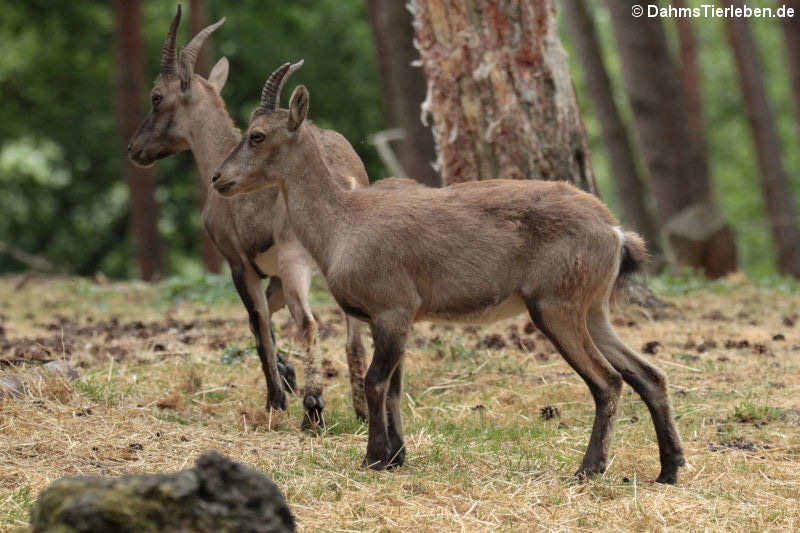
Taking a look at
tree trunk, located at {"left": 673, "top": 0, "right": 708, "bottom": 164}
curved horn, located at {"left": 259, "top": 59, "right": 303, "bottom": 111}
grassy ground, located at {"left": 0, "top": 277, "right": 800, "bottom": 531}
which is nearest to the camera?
grassy ground, located at {"left": 0, "top": 277, "right": 800, "bottom": 531}

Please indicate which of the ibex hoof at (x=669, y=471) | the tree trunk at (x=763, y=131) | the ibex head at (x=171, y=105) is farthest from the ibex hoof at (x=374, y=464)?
the tree trunk at (x=763, y=131)

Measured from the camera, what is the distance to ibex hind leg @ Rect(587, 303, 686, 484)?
221 inches

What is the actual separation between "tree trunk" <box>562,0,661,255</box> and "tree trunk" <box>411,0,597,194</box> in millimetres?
9952

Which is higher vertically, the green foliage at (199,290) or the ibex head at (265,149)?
the ibex head at (265,149)

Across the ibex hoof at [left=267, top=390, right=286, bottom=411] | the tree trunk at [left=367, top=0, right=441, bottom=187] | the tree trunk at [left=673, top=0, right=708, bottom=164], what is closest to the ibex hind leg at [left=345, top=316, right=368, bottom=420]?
the ibex hoof at [left=267, top=390, right=286, bottom=411]

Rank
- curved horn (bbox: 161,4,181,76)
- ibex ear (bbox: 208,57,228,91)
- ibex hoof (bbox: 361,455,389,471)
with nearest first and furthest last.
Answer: ibex hoof (bbox: 361,455,389,471), curved horn (bbox: 161,4,181,76), ibex ear (bbox: 208,57,228,91)

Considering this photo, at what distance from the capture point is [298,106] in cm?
610

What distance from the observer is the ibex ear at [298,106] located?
6.04 metres

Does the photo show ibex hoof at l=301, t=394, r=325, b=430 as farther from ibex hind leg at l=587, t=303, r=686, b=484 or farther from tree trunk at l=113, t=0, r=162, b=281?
tree trunk at l=113, t=0, r=162, b=281

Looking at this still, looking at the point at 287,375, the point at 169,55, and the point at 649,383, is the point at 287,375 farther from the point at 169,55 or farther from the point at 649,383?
the point at 649,383

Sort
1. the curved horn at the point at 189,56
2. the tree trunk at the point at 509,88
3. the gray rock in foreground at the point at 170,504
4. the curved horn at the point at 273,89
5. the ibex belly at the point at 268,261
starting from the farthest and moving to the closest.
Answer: the tree trunk at the point at 509,88, the curved horn at the point at 189,56, the ibex belly at the point at 268,261, the curved horn at the point at 273,89, the gray rock in foreground at the point at 170,504

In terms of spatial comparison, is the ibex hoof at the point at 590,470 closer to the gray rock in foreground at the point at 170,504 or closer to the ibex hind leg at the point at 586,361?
the ibex hind leg at the point at 586,361

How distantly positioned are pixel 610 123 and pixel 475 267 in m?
14.5

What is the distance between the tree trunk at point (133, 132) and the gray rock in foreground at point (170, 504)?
15.7 metres
